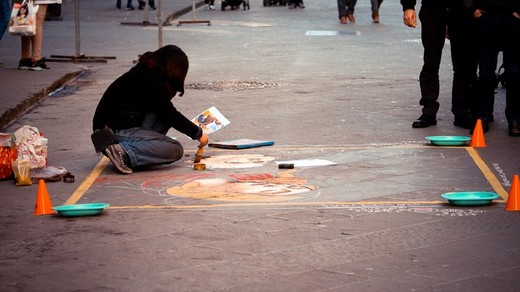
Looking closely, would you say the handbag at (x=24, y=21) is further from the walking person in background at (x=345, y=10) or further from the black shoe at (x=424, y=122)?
the walking person in background at (x=345, y=10)

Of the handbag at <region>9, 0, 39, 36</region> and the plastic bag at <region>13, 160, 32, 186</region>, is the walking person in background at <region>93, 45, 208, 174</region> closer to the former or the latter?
the plastic bag at <region>13, 160, 32, 186</region>

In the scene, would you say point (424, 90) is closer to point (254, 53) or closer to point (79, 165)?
point (79, 165)

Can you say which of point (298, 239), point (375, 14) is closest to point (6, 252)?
point (298, 239)

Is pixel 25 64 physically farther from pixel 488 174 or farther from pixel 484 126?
pixel 488 174

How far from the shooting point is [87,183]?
367 inches

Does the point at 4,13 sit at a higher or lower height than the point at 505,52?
lower

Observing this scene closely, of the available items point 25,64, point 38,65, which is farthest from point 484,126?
point 25,64

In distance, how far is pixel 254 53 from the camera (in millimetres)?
20750

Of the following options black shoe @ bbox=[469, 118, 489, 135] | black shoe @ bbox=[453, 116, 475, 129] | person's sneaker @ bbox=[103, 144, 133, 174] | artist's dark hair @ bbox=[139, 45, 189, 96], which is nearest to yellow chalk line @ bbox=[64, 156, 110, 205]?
person's sneaker @ bbox=[103, 144, 133, 174]

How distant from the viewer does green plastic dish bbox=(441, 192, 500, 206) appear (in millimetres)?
8062

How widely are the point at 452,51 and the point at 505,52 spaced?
660 mm

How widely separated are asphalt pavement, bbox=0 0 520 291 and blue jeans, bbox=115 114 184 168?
0.11 meters

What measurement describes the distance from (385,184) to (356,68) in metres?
9.14

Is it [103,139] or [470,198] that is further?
[103,139]
